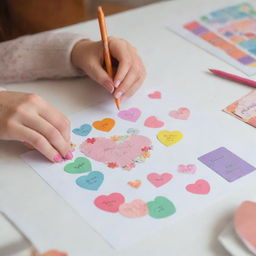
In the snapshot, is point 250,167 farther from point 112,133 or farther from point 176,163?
point 112,133

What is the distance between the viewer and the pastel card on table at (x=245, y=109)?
0.79m

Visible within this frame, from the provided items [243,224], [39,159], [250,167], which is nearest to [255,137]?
[250,167]

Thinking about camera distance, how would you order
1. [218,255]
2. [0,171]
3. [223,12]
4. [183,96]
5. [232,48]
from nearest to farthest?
[218,255], [0,171], [183,96], [232,48], [223,12]

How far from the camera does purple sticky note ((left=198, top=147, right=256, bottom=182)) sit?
0.68 metres

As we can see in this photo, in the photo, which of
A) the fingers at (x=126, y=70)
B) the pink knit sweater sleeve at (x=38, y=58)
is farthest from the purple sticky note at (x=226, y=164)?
the pink knit sweater sleeve at (x=38, y=58)

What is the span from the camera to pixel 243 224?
1.86ft

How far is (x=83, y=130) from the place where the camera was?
76 centimetres

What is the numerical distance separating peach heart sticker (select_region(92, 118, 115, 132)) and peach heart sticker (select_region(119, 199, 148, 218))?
175mm

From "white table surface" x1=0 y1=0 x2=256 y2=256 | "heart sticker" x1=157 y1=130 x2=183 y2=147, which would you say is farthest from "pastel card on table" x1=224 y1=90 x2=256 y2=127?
"heart sticker" x1=157 y1=130 x2=183 y2=147

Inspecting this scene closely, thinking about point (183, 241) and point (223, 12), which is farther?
point (223, 12)

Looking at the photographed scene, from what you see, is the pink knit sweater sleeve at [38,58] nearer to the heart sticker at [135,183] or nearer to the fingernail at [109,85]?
the fingernail at [109,85]

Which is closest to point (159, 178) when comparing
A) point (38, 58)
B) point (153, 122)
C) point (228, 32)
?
point (153, 122)

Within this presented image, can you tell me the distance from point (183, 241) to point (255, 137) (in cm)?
25

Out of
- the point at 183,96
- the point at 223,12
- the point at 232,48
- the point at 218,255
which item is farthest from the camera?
the point at 223,12
